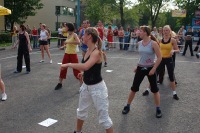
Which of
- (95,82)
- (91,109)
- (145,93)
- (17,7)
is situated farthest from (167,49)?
(17,7)

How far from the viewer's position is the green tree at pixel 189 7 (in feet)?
133

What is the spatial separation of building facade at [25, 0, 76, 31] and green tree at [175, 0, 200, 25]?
2319cm

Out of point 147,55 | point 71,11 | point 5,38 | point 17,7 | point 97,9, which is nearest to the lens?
point 147,55

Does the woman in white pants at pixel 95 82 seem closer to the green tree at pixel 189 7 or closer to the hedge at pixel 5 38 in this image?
the hedge at pixel 5 38

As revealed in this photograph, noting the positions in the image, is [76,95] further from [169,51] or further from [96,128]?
[169,51]

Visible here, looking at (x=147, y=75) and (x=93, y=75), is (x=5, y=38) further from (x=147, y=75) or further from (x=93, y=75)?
(x=93, y=75)

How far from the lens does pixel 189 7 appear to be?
135 feet

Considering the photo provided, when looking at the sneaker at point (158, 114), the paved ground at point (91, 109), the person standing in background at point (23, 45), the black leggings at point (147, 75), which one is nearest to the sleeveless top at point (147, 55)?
the black leggings at point (147, 75)

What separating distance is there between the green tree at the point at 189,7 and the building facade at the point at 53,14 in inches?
913

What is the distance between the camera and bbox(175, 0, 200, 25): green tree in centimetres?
4056

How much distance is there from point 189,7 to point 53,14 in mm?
26107

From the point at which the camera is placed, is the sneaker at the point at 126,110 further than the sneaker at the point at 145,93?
No

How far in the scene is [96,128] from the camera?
14.3 feet

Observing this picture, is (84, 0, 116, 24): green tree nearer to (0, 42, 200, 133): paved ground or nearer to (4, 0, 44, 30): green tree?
(4, 0, 44, 30): green tree
